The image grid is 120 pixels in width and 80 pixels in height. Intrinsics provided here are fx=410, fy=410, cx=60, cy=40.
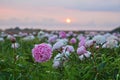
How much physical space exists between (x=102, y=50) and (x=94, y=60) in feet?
3.93

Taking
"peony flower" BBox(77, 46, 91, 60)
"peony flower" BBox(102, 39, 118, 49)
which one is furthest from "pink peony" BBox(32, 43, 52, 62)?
"peony flower" BBox(102, 39, 118, 49)

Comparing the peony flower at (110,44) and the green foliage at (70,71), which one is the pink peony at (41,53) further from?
the peony flower at (110,44)

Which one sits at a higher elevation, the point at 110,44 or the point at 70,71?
the point at 110,44

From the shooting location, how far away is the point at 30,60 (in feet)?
14.6

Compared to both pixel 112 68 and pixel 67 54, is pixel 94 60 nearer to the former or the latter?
pixel 112 68

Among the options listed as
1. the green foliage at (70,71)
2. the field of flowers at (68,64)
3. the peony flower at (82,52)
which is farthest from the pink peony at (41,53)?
the peony flower at (82,52)

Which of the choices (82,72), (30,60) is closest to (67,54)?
(30,60)

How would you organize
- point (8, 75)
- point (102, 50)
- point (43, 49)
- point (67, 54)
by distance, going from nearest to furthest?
1. point (8, 75)
2. point (43, 49)
3. point (67, 54)
4. point (102, 50)

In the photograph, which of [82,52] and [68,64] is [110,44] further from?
[68,64]

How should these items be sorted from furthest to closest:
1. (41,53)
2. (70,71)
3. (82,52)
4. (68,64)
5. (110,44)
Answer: (110,44)
(82,52)
(68,64)
(70,71)
(41,53)

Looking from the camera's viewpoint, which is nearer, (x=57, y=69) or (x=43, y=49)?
(x=43, y=49)

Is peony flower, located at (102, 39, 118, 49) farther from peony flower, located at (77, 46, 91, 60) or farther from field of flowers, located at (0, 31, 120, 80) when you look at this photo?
peony flower, located at (77, 46, 91, 60)

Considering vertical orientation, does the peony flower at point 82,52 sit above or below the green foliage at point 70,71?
above

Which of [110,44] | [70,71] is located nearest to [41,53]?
[70,71]
